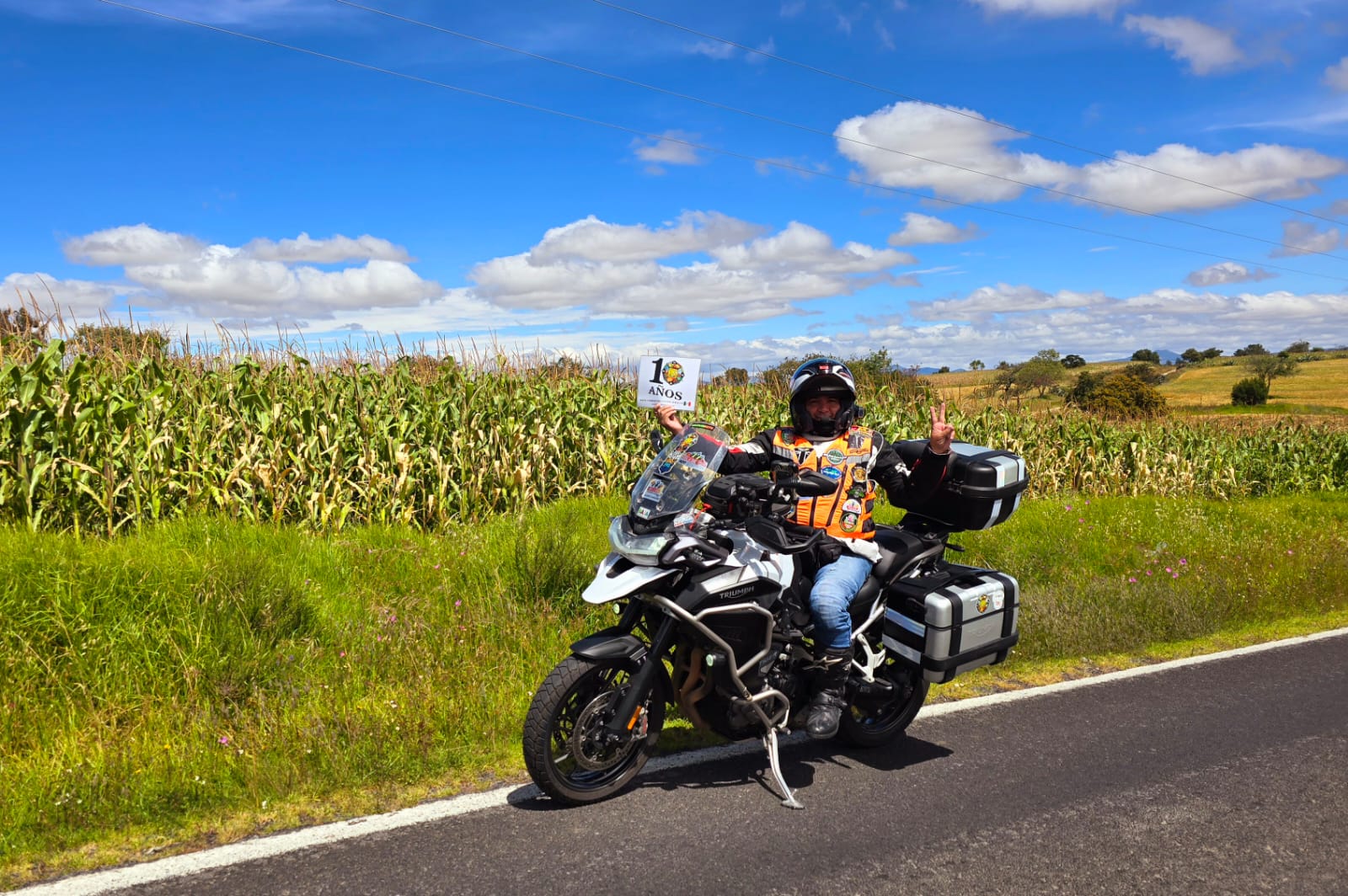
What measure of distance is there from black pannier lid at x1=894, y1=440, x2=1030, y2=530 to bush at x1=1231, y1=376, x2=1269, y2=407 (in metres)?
69.6

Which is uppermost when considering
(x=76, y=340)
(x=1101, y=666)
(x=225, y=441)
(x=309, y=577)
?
(x=76, y=340)

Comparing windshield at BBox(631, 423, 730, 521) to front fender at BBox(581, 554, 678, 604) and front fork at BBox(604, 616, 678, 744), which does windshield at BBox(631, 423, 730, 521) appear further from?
front fork at BBox(604, 616, 678, 744)

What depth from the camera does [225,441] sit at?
9219 mm

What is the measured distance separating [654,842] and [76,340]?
8.60m

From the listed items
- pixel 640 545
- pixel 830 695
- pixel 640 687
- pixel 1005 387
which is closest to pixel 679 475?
pixel 640 545

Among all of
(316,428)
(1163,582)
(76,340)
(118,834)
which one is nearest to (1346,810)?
(1163,582)

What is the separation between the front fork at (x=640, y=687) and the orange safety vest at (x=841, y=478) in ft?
3.53

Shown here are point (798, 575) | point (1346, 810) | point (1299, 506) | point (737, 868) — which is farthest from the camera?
point (1299, 506)

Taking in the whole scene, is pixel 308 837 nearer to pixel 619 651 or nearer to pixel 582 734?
pixel 582 734

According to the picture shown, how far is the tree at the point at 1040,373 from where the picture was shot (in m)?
19.4

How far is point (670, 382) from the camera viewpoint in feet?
17.1

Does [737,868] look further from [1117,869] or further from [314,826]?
[314,826]

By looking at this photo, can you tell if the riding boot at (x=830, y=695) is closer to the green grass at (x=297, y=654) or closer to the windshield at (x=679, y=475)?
the green grass at (x=297, y=654)

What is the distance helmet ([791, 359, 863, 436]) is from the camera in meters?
5.21
